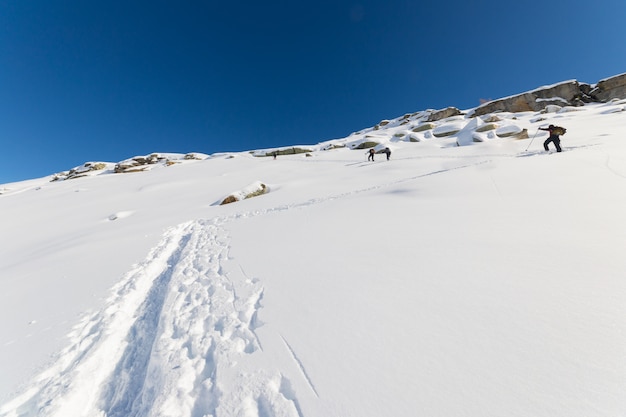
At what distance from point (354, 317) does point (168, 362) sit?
2.23 meters

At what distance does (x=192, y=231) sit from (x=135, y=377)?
22.7ft

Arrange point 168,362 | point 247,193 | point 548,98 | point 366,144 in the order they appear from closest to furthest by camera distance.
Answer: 1. point 168,362
2. point 247,193
3. point 366,144
4. point 548,98

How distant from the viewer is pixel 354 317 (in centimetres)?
291

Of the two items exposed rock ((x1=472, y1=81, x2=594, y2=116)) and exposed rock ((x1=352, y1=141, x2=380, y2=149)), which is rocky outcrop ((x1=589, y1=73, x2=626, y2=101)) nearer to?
exposed rock ((x1=472, y1=81, x2=594, y2=116))

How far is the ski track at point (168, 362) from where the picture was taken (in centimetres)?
224

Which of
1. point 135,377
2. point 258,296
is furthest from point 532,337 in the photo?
point 135,377

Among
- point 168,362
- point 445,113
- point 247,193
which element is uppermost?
point 445,113

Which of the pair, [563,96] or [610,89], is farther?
[563,96]

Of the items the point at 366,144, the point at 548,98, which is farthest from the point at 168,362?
the point at 548,98

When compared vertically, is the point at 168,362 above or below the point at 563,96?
below

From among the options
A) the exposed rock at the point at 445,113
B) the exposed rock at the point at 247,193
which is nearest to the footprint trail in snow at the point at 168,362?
the exposed rock at the point at 247,193

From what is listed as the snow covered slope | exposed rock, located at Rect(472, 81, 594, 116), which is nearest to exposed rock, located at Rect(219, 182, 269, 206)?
the snow covered slope

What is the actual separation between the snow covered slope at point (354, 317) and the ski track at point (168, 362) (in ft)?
0.06

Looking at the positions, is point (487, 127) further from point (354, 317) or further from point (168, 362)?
point (168, 362)
